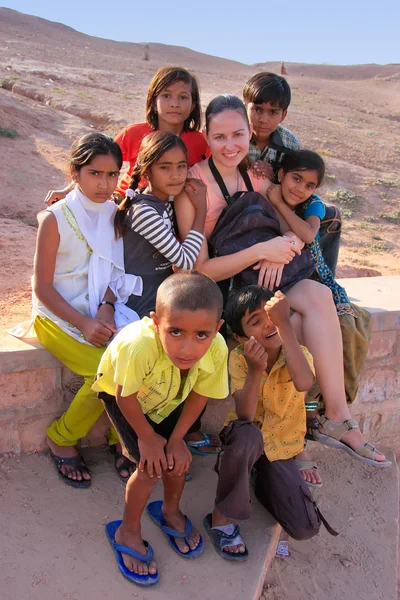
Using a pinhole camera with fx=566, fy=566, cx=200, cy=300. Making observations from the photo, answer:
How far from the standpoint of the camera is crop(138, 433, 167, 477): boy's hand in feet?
7.01

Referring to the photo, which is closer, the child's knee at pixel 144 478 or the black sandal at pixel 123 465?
the child's knee at pixel 144 478

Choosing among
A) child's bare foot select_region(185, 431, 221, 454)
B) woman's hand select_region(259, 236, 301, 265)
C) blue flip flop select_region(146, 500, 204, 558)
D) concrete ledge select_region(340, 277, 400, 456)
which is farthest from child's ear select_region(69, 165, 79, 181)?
concrete ledge select_region(340, 277, 400, 456)

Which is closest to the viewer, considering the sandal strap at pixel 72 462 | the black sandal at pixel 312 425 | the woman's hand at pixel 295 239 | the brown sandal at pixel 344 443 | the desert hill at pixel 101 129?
the sandal strap at pixel 72 462

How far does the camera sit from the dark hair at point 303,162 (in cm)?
310

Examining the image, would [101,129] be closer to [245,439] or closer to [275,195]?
[275,195]

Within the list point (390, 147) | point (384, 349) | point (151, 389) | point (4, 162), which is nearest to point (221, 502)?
point (151, 389)

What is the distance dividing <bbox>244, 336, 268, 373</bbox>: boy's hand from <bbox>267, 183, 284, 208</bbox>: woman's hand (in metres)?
1.07

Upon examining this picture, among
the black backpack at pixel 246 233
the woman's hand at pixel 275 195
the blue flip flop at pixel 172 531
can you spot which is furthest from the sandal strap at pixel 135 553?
the woman's hand at pixel 275 195

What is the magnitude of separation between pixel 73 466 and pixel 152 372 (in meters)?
0.83

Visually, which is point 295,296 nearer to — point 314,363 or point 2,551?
point 314,363

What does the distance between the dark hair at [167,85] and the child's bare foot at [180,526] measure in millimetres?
2088

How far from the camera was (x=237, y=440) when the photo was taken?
2346 mm

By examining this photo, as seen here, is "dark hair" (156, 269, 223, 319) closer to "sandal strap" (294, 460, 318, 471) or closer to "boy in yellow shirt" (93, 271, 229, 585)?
"boy in yellow shirt" (93, 271, 229, 585)

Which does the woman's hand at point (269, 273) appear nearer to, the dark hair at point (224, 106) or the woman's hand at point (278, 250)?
the woman's hand at point (278, 250)
